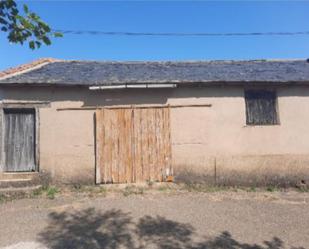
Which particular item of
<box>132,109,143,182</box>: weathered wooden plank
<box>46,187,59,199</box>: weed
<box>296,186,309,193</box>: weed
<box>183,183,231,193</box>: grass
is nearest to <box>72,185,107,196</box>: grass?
<box>46,187,59,199</box>: weed

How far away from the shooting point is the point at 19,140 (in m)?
8.87

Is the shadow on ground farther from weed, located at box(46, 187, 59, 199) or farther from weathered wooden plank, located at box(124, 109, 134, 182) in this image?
weathered wooden plank, located at box(124, 109, 134, 182)

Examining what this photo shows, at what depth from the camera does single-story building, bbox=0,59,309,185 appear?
348 inches

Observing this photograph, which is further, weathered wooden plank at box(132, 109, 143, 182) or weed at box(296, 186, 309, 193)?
weathered wooden plank at box(132, 109, 143, 182)

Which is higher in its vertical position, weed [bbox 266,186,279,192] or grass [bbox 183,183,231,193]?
grass [bbox 183,183,231,193]

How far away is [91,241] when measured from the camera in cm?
520

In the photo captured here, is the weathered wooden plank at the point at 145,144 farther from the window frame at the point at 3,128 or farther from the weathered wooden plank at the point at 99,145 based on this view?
the window frame at the point at 3,128

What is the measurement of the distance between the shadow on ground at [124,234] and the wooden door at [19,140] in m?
2.91

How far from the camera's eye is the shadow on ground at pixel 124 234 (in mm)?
5023

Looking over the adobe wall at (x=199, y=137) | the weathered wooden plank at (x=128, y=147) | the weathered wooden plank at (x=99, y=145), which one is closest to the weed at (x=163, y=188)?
the adobe wall at (x=199, y=137)

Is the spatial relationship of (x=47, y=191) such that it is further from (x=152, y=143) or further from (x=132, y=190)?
(x=152, y=143)

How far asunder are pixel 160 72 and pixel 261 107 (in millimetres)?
3549

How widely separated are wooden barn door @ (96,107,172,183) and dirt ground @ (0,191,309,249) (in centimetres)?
80

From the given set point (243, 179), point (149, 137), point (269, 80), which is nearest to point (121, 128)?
point (149, 137)
